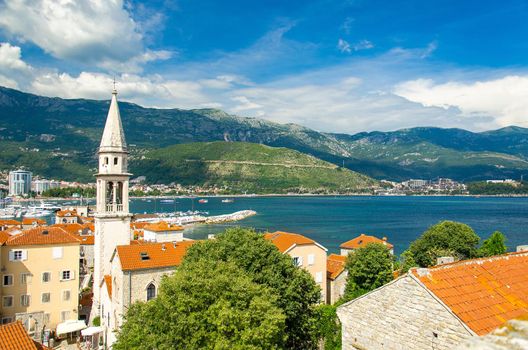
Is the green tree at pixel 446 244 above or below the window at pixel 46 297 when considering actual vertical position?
above

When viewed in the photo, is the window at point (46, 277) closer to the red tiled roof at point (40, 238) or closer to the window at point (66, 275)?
the window at point (66, 275)

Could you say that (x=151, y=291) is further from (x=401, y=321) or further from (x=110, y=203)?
(x=401, y=321)

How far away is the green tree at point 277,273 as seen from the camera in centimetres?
2234

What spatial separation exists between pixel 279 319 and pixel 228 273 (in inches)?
139

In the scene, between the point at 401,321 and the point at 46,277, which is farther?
the point at 46,277

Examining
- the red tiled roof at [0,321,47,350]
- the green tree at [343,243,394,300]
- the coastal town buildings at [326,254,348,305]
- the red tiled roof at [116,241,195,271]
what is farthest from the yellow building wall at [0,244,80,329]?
the green tree at [343,243,394,300]

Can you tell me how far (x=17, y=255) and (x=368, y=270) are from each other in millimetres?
27994

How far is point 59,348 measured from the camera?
91.4 feet

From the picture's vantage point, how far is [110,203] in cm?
3234

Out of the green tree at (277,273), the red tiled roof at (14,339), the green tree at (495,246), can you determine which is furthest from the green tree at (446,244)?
the red tiled roof at (14,339)

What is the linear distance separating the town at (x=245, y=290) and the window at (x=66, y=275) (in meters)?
0.08

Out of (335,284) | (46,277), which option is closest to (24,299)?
(46,277)

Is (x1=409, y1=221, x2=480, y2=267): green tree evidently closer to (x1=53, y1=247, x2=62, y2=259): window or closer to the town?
the town

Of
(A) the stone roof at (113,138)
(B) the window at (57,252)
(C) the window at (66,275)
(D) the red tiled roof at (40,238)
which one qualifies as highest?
(A) the stone roof at (113,138)
